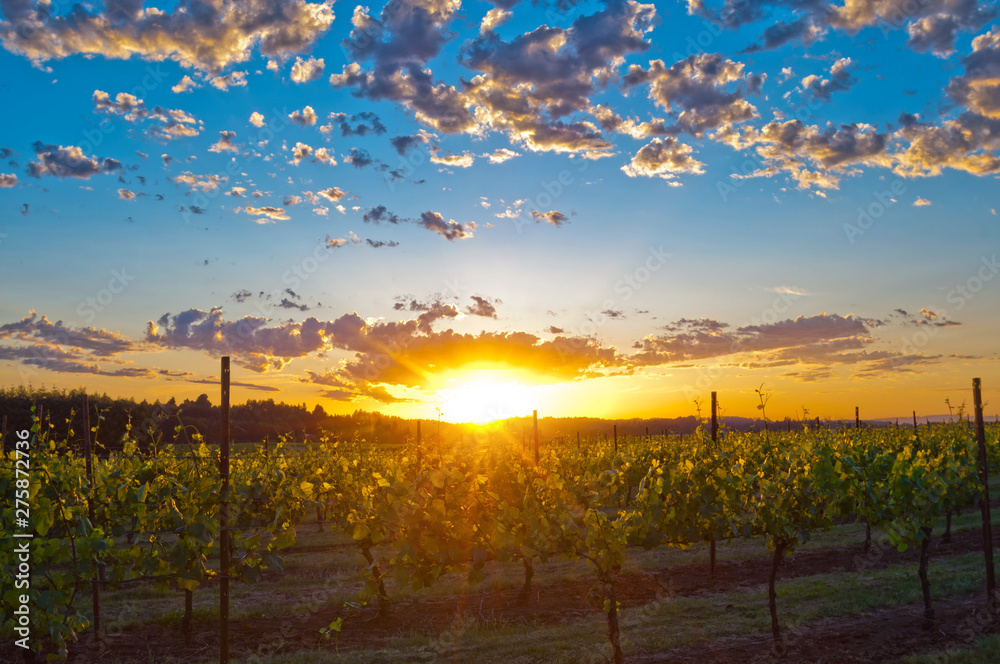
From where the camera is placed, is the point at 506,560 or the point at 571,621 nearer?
the point at 506,560

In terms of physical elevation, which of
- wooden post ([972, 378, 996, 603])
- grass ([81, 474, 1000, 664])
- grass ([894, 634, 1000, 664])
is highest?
wooden post ([972, 378, 996, 603])

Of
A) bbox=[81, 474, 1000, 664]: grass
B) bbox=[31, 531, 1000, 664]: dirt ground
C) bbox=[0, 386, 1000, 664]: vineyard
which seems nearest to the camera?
bbox=[0, 386, 1000, 664]: vineyard

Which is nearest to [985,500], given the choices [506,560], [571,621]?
[571,621]

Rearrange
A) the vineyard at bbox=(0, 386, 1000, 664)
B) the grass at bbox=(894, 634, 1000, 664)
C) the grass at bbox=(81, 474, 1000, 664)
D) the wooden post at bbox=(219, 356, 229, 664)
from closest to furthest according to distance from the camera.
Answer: the wooden post at bbox=(219, 356, 229, 664) → the vineyard at bbox=(0, 386, 1000, 664) → the grass at bbox=(894, 634, 1000, 664) → the grass at bbox=(81, 474, 1000, 664)

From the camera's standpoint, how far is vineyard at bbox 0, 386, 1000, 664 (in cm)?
548

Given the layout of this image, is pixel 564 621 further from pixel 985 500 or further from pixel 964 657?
pixel 985 500

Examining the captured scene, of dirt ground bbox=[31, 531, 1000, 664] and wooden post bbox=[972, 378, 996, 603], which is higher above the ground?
wooden post bbox=[972, 378, 996, 603]

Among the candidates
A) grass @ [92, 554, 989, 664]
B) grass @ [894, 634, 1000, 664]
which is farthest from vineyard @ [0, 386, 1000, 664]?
grass @ [894, 634, 1000, 664]

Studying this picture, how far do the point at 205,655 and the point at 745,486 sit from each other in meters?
7.18

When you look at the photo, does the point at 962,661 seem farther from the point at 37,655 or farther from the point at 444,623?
the point at 37,655

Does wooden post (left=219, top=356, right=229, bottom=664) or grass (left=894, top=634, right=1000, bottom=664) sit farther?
grass (left=894, top=634, right=1000, bottom=664)

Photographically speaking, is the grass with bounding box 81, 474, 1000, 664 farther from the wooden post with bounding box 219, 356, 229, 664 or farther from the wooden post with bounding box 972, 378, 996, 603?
the wooden post with bounding box 219, 356, 229, 664

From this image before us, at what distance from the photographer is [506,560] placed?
17.9 ft

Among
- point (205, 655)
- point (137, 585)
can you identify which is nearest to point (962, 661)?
point (205, 655)
